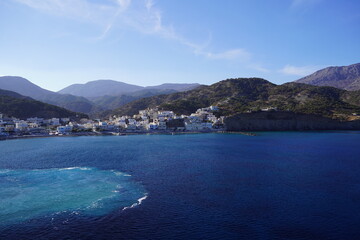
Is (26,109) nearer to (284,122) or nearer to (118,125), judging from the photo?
(118,125)

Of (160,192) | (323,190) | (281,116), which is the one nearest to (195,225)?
(160,192)

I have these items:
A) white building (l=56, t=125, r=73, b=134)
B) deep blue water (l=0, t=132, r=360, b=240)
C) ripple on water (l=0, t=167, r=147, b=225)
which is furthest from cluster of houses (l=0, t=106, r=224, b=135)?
ripple on water (l=0, t=167, r=147, b=225)

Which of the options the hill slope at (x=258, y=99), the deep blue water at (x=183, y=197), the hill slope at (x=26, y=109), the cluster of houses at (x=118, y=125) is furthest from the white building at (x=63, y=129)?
the hill slope at (x=258, y=99)

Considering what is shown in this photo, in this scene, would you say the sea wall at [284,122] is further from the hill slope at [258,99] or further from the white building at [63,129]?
the white building at [63,129]

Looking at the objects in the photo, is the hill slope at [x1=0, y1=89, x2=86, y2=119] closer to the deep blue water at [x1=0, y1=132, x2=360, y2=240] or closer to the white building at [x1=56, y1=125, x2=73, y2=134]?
the white building at [x1=56, y1=125, x2=73, y2=134]

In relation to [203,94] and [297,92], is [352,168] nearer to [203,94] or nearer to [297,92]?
[297,92]

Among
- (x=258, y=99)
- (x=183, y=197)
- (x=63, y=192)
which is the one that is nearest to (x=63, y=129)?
(x=63, y=192)
